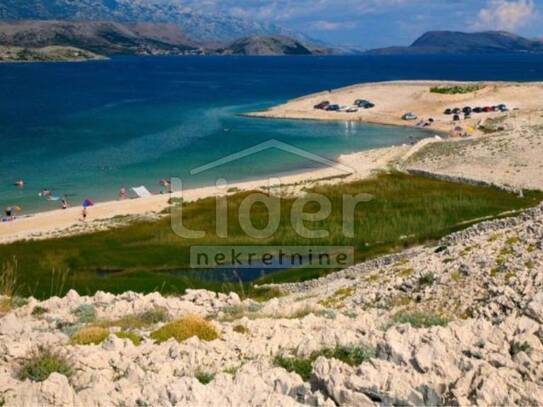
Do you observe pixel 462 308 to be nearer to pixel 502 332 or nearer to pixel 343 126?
pixel 502 332

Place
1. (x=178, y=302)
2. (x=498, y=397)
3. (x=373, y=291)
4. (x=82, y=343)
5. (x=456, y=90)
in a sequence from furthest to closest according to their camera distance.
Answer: (x=456, y=90) → (x=373, y=291) → (x=178, y=302) → (x=82, y=343) → (x=498, y=397)

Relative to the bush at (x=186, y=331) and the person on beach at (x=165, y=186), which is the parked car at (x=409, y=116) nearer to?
the person on beach at (x=165, y=186)

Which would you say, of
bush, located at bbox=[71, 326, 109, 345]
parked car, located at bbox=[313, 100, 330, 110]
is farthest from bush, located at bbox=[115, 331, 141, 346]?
parked car, located at bbox=[313, 100, 330, 110]

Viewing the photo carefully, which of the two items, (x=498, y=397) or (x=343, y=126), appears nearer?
(x=498, y=397)

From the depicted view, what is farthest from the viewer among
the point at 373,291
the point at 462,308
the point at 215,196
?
the point at 215,196

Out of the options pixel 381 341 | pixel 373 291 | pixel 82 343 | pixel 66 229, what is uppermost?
pixel 381 341

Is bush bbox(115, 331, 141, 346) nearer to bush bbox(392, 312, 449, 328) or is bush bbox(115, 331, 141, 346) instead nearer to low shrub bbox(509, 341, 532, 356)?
bush bbox(392, 312, 449, 328)

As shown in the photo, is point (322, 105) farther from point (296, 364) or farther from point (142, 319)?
point (296, 364)

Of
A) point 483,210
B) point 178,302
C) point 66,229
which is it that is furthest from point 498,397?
point 66,229
